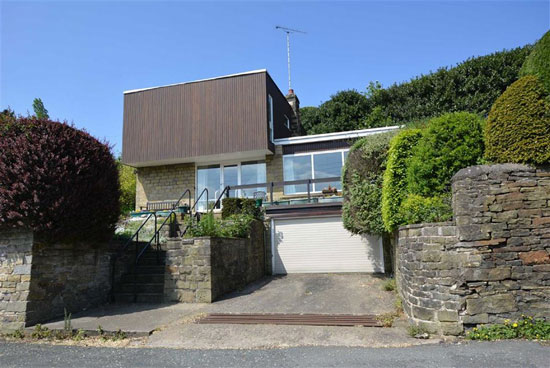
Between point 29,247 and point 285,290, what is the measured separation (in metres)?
5.99

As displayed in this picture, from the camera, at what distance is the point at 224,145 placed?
15.7 m

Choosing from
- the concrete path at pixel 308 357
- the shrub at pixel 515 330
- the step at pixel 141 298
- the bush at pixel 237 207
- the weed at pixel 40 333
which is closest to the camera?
the concrete path at pixel 308 357

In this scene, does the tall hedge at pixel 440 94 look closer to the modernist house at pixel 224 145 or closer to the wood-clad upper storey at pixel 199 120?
the modernist house at pixel 224 145

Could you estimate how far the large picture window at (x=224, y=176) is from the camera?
16516 mm

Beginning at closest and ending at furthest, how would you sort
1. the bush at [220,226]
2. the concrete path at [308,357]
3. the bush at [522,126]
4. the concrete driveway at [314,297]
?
1. the concrete path at [308,357]
2. the bush at [522,126]
3. the concrete driveway at [314,297]
4. the bush at [220,226]

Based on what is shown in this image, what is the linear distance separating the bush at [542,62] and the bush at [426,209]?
7.99 ft

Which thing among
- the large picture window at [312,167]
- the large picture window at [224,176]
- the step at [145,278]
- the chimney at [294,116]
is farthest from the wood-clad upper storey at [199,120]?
the step at [145,278]

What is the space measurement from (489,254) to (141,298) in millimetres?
7528

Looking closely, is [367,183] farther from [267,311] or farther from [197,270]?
[197,270]

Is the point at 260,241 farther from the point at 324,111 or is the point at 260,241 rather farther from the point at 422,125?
the point at 324,111

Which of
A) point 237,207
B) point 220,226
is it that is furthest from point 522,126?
point 237,207

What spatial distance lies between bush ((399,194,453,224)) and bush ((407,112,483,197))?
0.25 meters

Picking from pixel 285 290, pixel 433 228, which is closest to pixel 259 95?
pixel 285 290

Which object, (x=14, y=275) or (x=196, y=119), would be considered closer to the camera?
(x=14, y=275)
